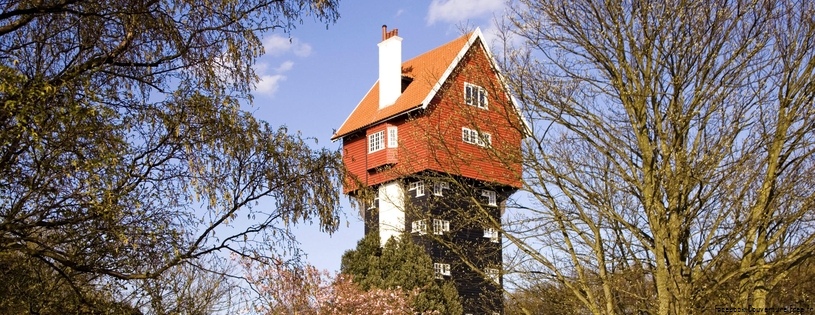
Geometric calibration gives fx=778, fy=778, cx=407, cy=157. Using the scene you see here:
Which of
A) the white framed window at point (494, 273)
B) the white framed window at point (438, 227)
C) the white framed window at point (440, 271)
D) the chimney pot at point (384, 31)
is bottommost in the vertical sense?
the white framed window at point (494, 273)

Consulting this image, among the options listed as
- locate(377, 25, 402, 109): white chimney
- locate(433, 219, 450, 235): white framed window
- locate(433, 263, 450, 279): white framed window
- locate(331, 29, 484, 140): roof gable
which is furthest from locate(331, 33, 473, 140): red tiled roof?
locate(433, 219, 450, 235): white framed window

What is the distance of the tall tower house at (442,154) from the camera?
11.9m

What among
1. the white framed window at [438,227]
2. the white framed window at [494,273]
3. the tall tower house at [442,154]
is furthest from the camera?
the white framed window at [438,227]

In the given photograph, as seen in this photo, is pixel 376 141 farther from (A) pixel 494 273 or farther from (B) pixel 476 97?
(A) pixel 494 273

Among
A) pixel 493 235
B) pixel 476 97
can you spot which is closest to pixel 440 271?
pixel 493 235

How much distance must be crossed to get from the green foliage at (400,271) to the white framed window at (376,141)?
4.23 metres

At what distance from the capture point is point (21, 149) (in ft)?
24.2

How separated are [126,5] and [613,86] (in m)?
6.65

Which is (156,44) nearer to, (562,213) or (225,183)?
(225,183)

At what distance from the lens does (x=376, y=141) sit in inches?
1240

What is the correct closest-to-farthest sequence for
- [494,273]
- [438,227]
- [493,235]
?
1. [494,273]
2. [438,227]
3. [493,235]

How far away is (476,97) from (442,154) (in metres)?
1.93

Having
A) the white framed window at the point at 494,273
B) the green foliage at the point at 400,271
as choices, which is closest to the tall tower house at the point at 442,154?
the white framed window at the point at 494,273

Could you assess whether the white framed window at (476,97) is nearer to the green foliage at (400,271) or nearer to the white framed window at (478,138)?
the white framed window at (478,138)
